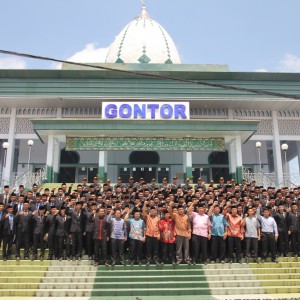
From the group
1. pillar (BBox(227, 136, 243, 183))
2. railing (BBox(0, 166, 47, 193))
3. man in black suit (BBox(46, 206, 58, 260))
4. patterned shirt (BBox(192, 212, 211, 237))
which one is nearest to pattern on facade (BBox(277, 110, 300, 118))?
pillar (BBox(227, 136, 243, 183))

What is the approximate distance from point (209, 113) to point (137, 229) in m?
12.7

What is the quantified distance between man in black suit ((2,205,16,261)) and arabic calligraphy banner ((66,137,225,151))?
857 cm

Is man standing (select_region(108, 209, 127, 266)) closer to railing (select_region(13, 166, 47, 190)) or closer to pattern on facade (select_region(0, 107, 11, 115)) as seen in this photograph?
railing (select_region(13, 166, 47, 190))

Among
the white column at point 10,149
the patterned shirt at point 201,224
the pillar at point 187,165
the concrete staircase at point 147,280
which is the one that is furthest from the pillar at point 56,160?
the patterned shirt at point 201,224

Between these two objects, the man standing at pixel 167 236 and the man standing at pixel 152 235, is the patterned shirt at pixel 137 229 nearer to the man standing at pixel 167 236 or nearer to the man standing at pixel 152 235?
the man standing at pixel 152 235

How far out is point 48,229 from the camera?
8922mm

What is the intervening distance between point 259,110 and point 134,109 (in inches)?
272

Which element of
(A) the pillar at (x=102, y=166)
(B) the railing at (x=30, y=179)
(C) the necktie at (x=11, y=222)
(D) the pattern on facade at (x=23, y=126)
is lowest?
(C) the necktie at (x=11, y=222)

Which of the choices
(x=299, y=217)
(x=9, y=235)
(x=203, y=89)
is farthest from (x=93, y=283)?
(x=203, y=89)

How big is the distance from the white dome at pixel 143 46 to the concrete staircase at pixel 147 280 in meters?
17.0

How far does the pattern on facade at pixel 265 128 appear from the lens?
1984 cm

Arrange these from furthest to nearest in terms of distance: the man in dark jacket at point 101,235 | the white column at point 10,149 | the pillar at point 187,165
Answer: the white column at point 10,149 → the pillar at point 187,165 → the man in dark jacket at point 101,235

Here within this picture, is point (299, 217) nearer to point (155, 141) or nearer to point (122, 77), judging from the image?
point (155, 141)

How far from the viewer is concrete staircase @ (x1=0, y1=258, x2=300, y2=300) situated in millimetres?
7555
